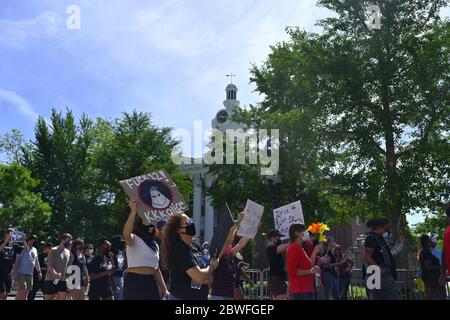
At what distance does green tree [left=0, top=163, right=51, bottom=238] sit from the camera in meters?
39.7

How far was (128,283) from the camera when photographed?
5.70m

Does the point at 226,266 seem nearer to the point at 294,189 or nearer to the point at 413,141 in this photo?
the point at 413,141

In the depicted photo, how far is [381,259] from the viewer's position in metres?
8.23

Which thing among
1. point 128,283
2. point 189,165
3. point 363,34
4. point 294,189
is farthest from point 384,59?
point 189,165

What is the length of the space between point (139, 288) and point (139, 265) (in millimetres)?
247

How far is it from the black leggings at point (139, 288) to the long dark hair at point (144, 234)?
0.38 meters

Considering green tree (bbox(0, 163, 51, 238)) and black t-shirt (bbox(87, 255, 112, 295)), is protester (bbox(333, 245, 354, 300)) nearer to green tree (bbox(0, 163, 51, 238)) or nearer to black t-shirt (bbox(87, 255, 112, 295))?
black t-shirt (bbox(87, 255, 112, 295))

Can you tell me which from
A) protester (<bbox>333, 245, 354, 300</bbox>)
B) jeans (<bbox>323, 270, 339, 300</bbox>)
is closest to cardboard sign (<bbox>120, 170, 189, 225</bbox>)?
jeans (<bbox>323, 270, 339, 300</bbox>)

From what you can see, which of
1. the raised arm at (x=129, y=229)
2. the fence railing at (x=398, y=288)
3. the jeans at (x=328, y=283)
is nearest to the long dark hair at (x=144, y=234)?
the raised arm at (x=129, y=229)

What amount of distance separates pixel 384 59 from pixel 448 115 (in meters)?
3.36

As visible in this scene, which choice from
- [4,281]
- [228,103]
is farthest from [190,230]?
[228,103]

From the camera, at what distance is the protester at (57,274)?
11492 mm

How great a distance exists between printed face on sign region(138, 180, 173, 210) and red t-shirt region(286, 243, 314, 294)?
2.18 m

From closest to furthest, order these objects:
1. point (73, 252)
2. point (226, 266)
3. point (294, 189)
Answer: point (226, 266) < point (73, 252) < point (294, 189)
